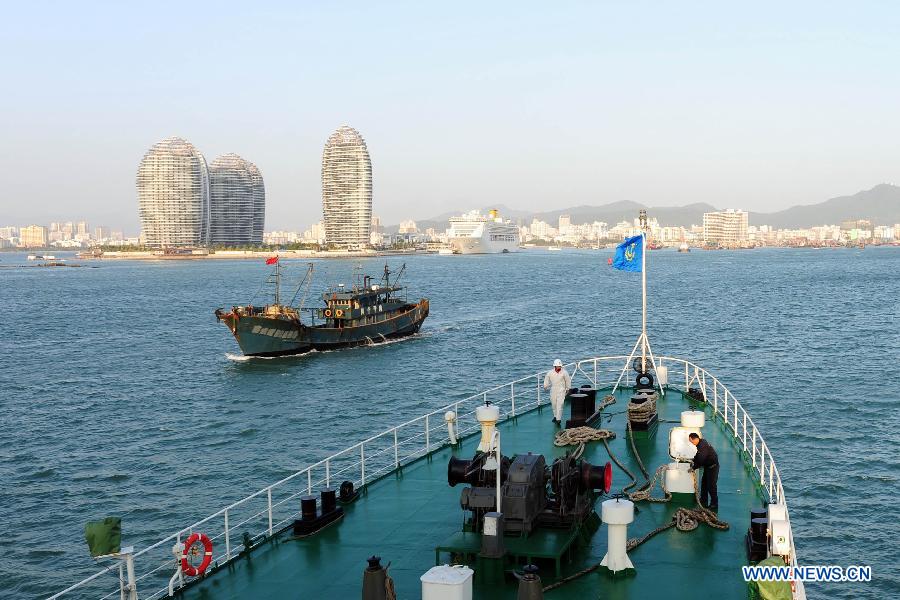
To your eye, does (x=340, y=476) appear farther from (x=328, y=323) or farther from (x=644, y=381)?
(x=328, y=323)

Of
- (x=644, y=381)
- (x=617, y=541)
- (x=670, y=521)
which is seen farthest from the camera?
(x=644, y=381)

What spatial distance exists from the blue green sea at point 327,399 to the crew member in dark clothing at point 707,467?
52.8 inches

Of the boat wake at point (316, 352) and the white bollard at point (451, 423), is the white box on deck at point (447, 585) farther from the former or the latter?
the boat wake at point (316, 352)

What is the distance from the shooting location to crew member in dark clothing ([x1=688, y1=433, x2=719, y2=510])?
12727mm

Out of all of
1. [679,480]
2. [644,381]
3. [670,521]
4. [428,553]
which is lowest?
[428,553]

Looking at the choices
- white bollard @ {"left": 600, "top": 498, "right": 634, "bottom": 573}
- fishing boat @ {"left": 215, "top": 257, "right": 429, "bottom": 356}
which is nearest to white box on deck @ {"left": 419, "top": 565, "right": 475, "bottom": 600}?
white bollard @ {"left": 600, "top": 498, "right": 634, "bottom": 573}

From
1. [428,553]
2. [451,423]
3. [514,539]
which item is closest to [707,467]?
[514,539]

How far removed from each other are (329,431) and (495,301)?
66.1 m

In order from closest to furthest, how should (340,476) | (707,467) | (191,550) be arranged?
(191,550) < (707,467) < (340,476)

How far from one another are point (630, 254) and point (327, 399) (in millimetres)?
26418

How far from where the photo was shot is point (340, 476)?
28984 mm

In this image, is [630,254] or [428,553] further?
[630,254]

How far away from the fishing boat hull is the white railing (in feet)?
75.6

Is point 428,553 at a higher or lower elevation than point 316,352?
higher
